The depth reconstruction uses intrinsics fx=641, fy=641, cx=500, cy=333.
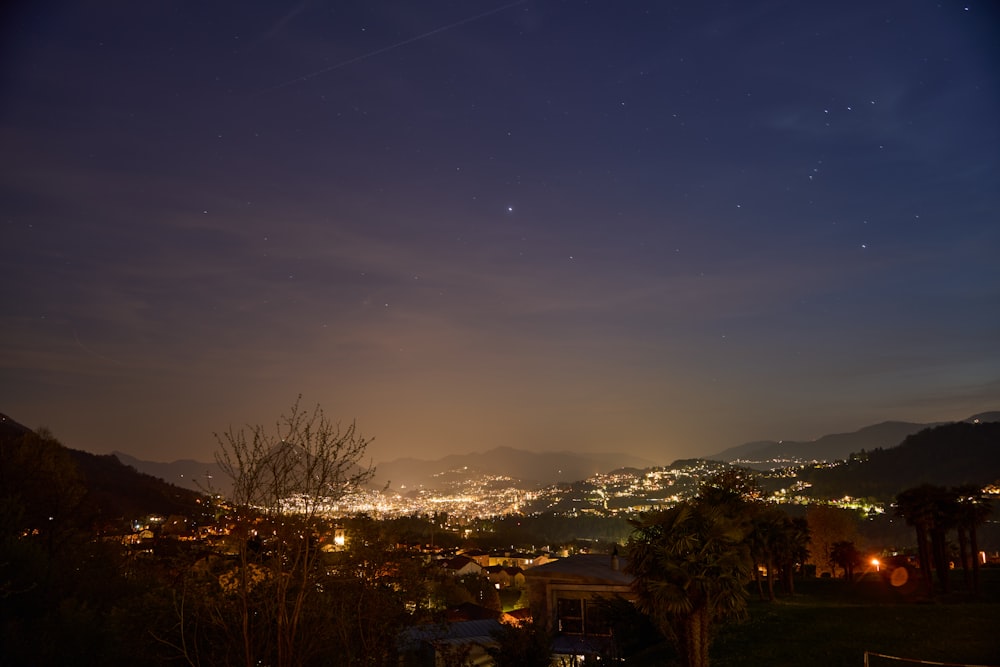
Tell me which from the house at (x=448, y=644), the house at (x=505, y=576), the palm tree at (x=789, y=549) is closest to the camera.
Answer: the house at (x=448, y=644)

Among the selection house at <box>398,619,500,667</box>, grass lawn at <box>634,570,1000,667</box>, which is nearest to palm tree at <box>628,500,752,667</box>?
grass lawn at <box>634,570,1000,667</box>

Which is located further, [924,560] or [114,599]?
[924,560]

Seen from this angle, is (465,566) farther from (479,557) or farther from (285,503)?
(285,503)

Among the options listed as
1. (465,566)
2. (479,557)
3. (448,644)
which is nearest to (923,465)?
(479,557)

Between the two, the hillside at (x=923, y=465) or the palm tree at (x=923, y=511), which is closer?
the palm tree at (x=923, y=511)

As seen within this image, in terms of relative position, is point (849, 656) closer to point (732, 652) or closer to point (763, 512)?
point (732, 652)

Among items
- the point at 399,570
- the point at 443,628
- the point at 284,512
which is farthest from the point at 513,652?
the point at 284,512

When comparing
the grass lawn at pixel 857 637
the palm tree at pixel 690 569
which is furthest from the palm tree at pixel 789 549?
the palm tree at pixel 690 569

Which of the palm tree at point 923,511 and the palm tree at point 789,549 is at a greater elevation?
the palm tree at point 923,511

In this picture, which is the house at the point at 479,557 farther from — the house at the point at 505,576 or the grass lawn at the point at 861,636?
the grass lawn at the point at 861,636
